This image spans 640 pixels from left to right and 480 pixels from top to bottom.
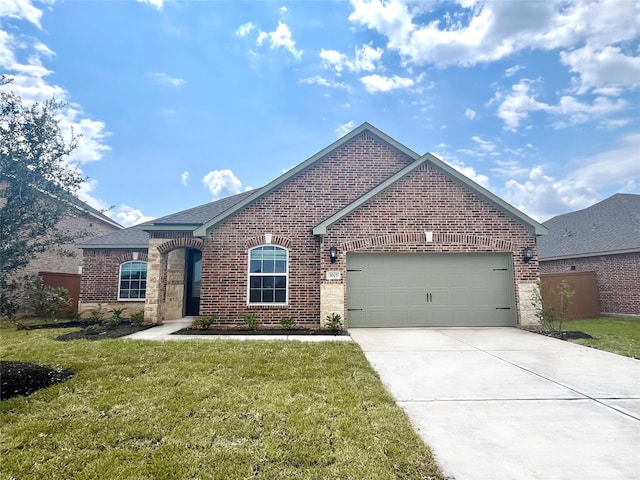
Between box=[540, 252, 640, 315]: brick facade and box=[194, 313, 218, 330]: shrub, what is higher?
box=[540, 252, 640, 315]: brick facade

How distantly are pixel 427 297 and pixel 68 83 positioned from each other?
1246cm

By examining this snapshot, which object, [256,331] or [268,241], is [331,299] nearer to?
[256,331]

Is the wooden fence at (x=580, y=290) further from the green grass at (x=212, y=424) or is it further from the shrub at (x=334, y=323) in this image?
the green grass at (x=212, y=424)

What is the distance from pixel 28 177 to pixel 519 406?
8.06 meters

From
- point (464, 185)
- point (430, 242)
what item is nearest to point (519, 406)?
point (430, 242)

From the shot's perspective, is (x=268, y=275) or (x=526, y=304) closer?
(x=526, y=304)

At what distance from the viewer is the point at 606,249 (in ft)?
46.5

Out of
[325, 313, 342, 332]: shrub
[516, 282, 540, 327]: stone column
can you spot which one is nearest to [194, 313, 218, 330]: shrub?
[325, 313, 342, 332]: shrub

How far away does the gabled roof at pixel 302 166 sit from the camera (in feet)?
33.8

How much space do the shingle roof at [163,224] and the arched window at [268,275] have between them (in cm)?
235

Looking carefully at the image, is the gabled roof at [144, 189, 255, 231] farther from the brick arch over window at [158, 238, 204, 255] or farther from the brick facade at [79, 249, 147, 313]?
the brick facade at [79, 249, 147, 313]

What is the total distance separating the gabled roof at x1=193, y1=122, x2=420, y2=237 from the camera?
33.8 ft

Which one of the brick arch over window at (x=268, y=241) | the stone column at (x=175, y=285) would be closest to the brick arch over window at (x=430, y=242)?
the brick arch over window at (x=268, y=241)

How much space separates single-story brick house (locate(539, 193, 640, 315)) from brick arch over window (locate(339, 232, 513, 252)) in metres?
7.83
